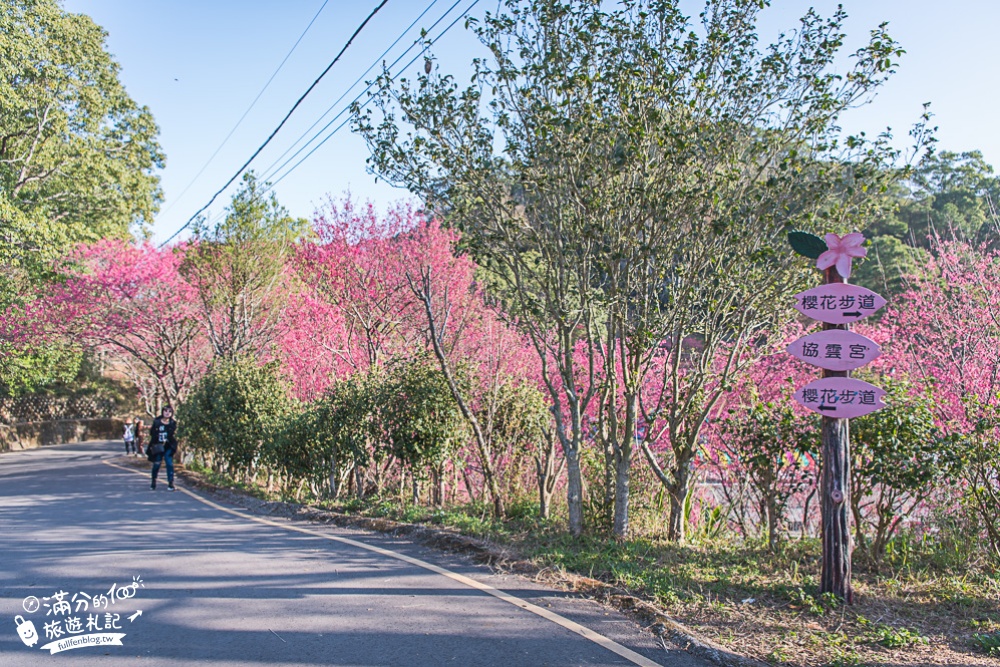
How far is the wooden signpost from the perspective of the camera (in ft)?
18.6

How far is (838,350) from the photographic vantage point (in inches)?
226

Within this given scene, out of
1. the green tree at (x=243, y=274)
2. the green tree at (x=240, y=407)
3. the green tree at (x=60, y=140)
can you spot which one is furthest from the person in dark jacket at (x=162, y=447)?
the green tree at (x=60, y=140)

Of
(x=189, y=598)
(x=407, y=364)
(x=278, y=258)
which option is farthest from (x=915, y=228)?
(x=189, y=598)

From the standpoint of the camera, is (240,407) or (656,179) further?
(240,407)

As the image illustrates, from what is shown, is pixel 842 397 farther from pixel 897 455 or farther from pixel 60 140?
pixel 60 140

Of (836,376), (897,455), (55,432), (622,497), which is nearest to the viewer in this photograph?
(836,376)

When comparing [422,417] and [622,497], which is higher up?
[422,417]

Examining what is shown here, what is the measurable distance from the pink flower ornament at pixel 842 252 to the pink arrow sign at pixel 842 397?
2.77 feet

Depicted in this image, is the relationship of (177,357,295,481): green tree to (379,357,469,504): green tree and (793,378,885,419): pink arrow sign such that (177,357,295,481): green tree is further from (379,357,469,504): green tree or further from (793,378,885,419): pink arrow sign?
(793,378,885,419): pink arrow sign

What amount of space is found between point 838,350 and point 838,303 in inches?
14.5

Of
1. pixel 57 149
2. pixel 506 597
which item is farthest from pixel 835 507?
pixel 57 149

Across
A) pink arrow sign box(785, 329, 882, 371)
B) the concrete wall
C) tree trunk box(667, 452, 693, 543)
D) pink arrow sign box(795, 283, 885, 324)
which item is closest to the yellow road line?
tree trunk box(667, 452, 693, 543)

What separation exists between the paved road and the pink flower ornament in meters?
3.19

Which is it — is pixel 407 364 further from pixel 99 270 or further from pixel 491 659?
pixel 99 270
